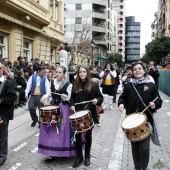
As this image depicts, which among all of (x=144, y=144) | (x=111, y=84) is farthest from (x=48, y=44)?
(x=144, y=144)

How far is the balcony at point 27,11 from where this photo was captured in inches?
637

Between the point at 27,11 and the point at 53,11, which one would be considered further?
the point at 53,11

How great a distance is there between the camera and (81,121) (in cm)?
512

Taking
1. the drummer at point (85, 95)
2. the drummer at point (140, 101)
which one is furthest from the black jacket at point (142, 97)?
the drummer at point (85, 95)

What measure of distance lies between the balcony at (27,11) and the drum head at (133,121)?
12439mm

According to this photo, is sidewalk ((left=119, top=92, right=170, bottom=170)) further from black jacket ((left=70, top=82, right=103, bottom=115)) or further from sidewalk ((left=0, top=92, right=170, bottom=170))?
black jacket ((left=70, top=82, right=103, bottom=115))

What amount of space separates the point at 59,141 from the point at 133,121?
1.62m

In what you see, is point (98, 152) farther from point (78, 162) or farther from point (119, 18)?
point (119, 18)

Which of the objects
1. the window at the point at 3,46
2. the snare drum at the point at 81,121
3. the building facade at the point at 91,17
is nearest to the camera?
the snare drum at the point at 81,121

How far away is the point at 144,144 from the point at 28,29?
16.1 meters

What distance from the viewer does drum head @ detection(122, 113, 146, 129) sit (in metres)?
4.36

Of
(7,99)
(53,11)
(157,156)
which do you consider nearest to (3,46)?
(53,11)

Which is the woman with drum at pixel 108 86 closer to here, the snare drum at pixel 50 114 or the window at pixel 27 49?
the snare drum at pixel 50 114

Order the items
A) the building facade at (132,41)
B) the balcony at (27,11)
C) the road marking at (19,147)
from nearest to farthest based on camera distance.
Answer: the road marking at (19,147) → the balcony at (27,11) → the building facade at (132,41)
